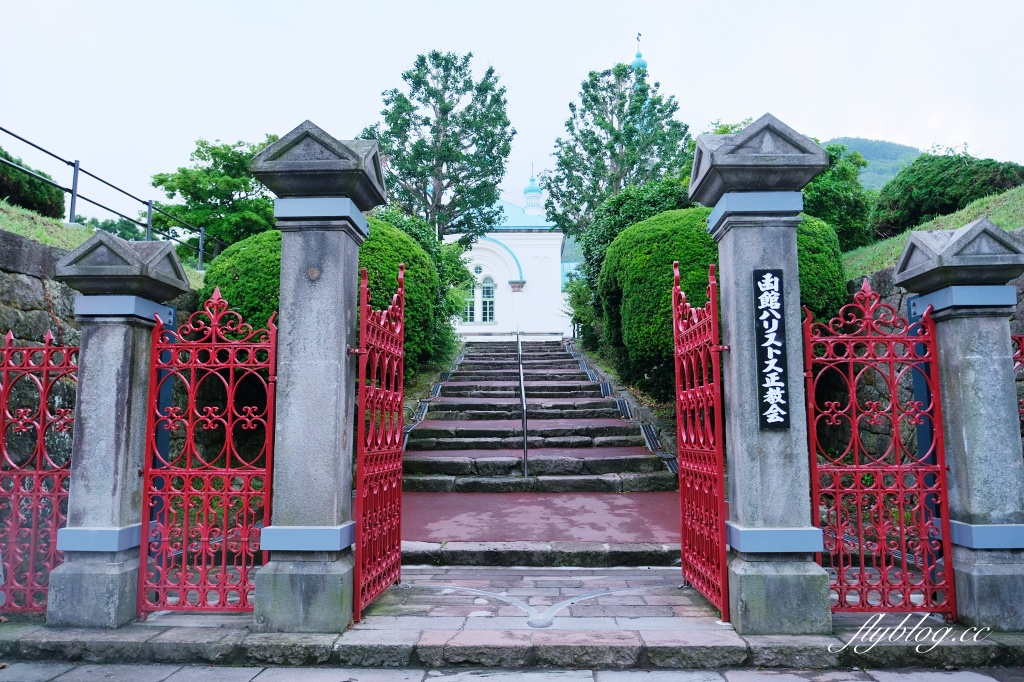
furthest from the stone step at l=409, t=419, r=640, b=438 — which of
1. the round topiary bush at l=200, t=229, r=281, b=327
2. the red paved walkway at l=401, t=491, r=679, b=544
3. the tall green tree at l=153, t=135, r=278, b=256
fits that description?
the tall green tree at l=153, t=135, r=278, b=256

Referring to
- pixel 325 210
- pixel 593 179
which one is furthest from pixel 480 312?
pixel 325 210

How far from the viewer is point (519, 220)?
29781 mm

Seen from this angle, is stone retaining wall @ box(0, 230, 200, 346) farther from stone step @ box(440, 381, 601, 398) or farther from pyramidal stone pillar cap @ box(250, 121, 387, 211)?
stone step @ box(440, 381, 601, 398)

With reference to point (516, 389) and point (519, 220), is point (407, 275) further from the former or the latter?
point (519, 220)

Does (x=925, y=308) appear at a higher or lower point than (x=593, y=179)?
lower

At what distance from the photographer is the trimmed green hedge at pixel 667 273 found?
27.2 feet

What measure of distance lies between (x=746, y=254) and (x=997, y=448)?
75.9 inches

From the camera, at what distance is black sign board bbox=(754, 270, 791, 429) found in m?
4.12

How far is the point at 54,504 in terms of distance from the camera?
4.40 metres

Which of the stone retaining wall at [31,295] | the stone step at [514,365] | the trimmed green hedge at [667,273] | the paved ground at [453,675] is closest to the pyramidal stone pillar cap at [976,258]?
the paved ground at [453,675]

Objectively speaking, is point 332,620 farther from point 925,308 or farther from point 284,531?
point 925,308

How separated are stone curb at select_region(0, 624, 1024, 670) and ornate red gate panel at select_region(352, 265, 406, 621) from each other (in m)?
0.46

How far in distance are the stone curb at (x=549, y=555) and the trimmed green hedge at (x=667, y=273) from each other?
341 centimetres

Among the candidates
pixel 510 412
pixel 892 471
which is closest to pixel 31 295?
pixel 510 412
